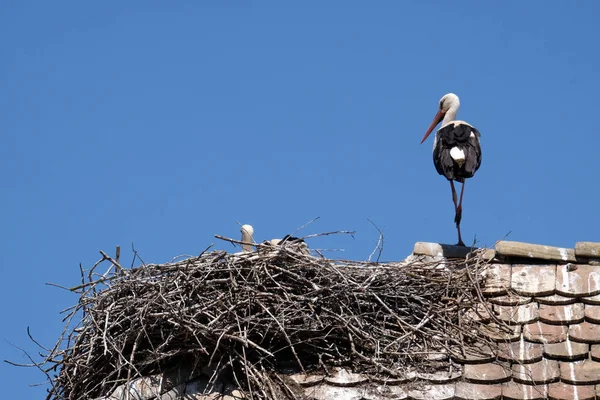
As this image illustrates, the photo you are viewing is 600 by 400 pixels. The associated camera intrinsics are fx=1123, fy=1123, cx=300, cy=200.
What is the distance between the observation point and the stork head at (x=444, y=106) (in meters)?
10.7

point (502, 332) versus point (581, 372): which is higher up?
point (502, 332)

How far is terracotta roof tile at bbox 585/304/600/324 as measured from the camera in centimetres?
554

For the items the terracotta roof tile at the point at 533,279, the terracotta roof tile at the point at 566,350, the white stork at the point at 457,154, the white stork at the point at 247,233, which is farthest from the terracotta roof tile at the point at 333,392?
the white stork at the point at 247,233

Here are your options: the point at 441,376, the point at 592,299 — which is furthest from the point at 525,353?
the point at 592,299

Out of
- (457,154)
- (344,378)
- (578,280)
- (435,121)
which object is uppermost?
(435,121)

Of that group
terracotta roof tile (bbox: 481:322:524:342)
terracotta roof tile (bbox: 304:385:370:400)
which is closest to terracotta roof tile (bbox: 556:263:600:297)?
terracotta roof tile (bbox: 481:322:524:342)

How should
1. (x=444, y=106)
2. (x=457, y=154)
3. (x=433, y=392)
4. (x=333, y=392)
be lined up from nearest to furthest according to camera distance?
(x=433, y=392)
(x=333, y=392)
(x=457, y=154)
(x=444, y=106)

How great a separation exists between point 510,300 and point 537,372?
70cm

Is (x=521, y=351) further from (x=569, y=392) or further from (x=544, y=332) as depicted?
(x=569, y=392)

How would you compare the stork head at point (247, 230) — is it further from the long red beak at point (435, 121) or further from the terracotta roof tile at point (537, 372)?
the terracotta roof tile at point (537, 372)

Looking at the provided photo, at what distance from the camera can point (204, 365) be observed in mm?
5738

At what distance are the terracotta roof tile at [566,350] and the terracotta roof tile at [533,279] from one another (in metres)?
0.47

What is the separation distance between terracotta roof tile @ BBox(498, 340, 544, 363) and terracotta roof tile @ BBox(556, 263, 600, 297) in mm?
465

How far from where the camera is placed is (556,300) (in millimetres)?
5762
